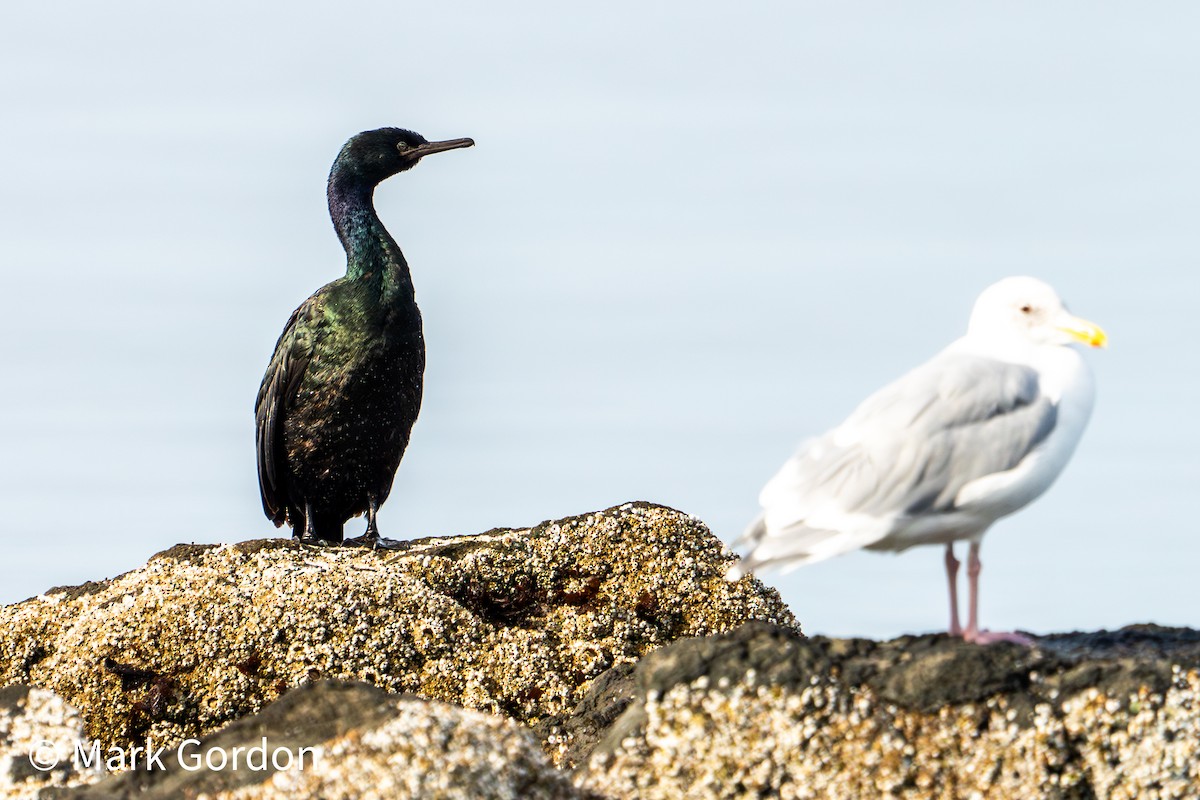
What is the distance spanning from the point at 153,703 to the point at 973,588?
18.2 feet

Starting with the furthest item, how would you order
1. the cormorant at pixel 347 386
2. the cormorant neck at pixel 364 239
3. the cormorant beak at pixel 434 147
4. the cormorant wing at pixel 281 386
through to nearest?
1. the cormorant beak at pixel 434 147
2. the cormorant neck at pixel 364 239
3. the cormorant wing at pixel 281 386
4. the cormorant at pixel 347 386

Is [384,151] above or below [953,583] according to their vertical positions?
above

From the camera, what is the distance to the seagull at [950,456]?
6977 mm

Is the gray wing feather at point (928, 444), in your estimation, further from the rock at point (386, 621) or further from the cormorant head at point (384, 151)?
the cormorant head at point (384, 151)

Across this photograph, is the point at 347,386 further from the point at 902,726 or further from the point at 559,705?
the point at 902,726

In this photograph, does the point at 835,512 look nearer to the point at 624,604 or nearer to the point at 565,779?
the point at 565,779

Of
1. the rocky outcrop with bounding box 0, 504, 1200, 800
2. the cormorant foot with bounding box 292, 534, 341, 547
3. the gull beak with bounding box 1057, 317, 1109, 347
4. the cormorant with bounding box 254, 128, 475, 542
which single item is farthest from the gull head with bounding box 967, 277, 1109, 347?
the cormorant with bounding box 254, 128, 475, 542

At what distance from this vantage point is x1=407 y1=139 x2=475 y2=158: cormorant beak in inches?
603

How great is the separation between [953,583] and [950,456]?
0.69m

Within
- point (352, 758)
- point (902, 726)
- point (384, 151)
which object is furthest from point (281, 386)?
point (902, 726)

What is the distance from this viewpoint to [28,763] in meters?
7.67

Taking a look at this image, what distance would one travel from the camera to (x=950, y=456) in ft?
23.1

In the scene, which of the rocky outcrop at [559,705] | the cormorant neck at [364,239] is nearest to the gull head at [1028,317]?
the rocky outcrop at [559,705]

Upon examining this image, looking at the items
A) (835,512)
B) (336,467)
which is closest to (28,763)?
(835,512)
